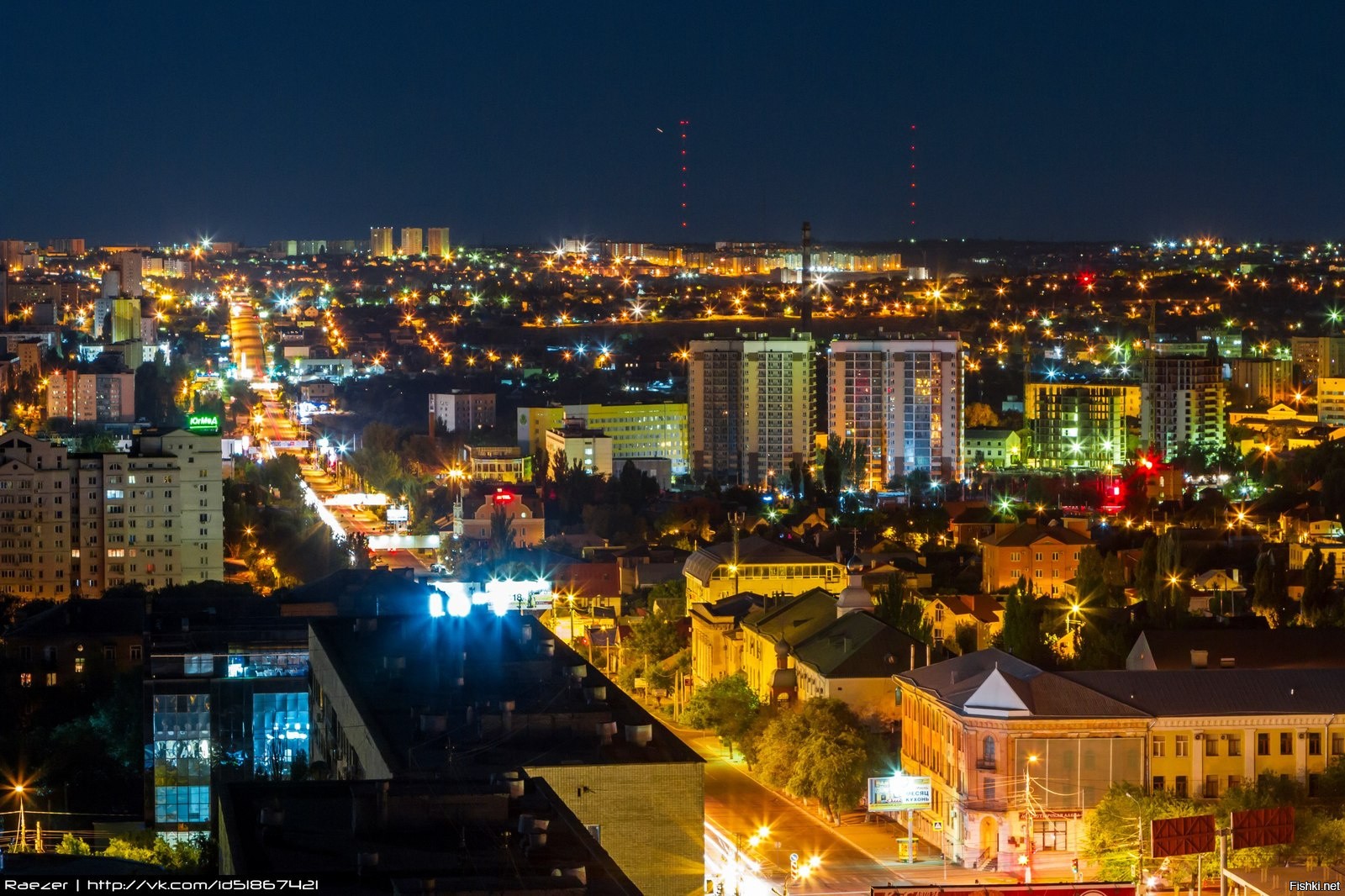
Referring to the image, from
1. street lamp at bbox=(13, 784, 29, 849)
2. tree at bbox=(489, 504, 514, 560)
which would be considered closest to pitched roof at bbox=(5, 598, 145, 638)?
street lamp at bbox=(13, 784, 29, 849)

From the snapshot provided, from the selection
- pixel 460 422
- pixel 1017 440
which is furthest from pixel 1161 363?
pixel 460 422

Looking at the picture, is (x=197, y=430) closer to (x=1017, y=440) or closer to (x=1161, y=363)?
(x=1017, y=440)

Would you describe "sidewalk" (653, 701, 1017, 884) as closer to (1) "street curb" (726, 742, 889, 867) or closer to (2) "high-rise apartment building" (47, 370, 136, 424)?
(1) "street curb" (726, 742, 889, 867)

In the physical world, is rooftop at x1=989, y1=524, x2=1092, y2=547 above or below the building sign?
above

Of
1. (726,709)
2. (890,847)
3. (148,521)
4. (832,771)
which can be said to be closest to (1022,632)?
(726,709)

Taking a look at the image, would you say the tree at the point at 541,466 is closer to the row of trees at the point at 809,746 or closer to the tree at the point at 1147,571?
the tree at the point at 1147,571
